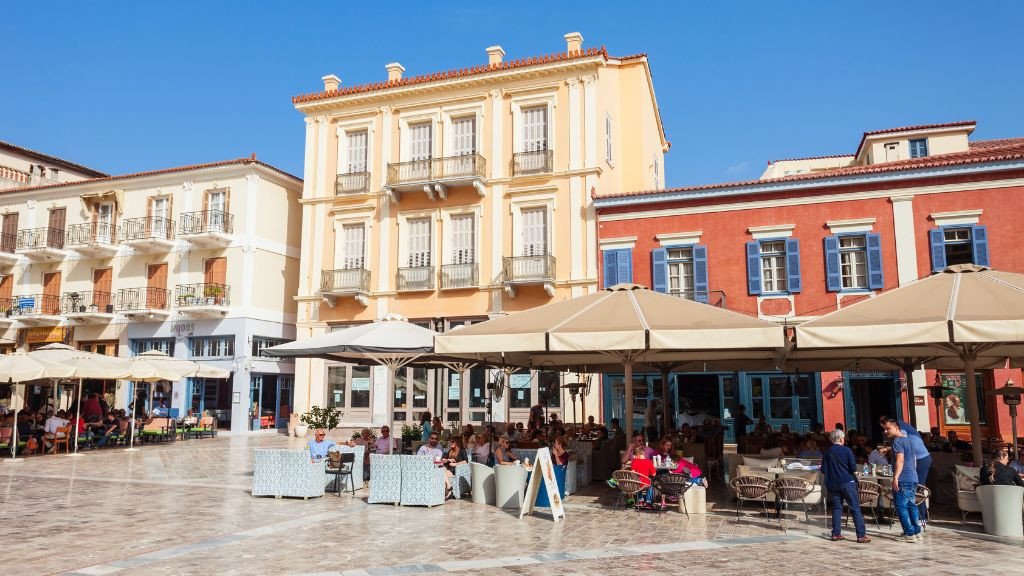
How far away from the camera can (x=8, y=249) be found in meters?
33.3

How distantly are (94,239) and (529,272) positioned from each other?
63.1ft

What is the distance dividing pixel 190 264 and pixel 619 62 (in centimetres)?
1812

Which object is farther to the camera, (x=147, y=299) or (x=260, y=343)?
(x=147, y=299)

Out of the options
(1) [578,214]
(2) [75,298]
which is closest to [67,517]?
(1) [578,214]

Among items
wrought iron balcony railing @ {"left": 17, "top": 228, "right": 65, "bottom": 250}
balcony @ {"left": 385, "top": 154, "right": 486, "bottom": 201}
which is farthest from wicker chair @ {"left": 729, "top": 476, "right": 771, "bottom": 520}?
wrought iron balcony railing @ {"left": 17, "top": 228, "right": 65, "bottom": 250}

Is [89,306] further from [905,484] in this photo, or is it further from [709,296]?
[905,484]

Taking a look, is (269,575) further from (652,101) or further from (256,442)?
(652,101)

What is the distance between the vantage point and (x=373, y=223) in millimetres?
26312

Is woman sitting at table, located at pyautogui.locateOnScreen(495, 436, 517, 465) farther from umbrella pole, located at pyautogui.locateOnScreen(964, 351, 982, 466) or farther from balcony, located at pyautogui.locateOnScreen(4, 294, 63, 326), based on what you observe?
balcony, located at pyautogui.locateOnScreen(4, 294, 63, 326)

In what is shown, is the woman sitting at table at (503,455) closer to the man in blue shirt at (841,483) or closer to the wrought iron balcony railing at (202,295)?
the man in blue shirt at (841,483)

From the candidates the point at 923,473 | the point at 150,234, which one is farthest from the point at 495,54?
the point at 923,473

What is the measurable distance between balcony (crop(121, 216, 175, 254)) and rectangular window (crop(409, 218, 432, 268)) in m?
10.6

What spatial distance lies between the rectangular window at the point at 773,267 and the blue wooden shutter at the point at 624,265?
3.78 meters

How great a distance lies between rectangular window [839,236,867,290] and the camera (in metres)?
20.8
